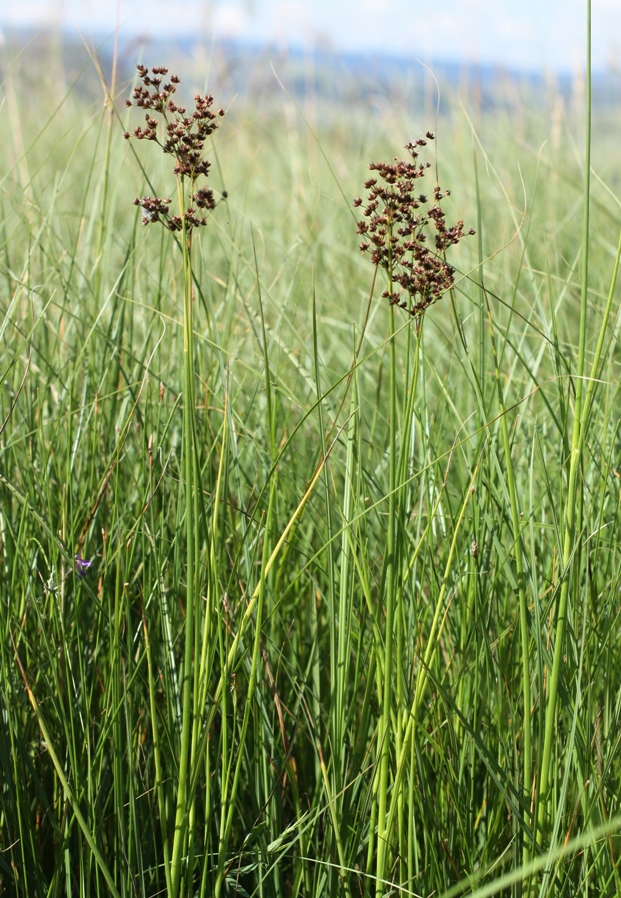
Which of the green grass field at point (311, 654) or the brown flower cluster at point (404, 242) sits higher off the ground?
the brown flower cluster at point (404, 242)

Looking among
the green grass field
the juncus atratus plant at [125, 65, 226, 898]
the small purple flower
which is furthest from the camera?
the small purple flower

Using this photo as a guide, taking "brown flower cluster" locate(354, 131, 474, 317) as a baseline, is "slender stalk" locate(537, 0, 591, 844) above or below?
below

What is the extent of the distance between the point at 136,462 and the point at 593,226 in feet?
6.98

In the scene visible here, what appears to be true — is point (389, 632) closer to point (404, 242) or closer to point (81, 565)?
point (404, 242)

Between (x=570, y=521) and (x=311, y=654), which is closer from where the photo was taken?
(x=570, y=521)

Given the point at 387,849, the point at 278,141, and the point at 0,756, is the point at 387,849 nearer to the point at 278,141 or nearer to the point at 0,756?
the point at 0,756

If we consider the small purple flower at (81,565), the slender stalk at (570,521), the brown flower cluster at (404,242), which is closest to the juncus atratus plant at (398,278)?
the brown flower cluster at (404,242)

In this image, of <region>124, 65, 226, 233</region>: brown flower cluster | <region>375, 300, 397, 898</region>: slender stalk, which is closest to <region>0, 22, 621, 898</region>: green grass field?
<region>375, 300, 397, 898</region>: slender stalk

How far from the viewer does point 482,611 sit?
1.04 metres

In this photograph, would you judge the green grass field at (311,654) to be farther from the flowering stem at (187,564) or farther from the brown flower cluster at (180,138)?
the brown flower cluster at (180,138)

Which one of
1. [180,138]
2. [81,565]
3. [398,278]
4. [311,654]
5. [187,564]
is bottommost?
[311,654]

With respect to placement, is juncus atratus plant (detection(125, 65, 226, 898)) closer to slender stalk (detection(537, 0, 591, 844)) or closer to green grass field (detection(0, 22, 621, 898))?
green grass field (detection(0, 22, 621, 898))

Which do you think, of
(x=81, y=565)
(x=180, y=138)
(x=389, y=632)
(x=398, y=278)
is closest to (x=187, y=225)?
(x=180, y=138)

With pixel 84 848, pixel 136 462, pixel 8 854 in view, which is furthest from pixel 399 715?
pixel 136 462
